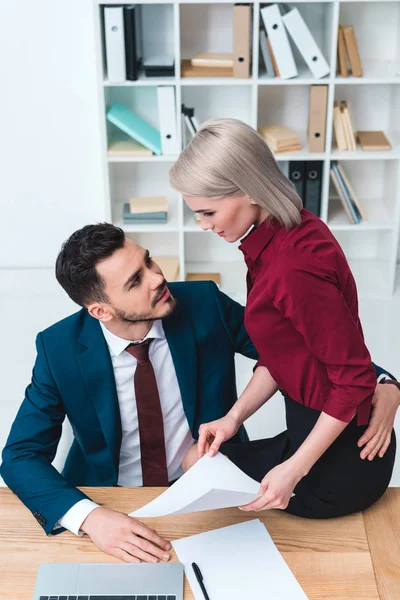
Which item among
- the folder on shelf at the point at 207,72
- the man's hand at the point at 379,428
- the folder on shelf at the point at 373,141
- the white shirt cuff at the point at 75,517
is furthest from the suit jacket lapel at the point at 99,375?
the folder on shelf at the point at 373,141

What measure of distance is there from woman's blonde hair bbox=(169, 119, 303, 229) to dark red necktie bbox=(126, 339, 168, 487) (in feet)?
1.76

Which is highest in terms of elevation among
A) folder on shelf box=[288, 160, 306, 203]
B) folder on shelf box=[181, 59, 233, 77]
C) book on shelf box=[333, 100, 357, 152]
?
folder on shelf box=[181, 59, 233, 77]

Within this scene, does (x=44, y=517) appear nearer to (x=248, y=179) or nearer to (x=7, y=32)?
(x=248, y=179)

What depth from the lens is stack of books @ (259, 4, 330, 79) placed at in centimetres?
358

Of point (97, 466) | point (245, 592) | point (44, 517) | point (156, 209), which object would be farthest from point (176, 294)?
point (156, 209)

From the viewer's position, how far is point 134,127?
Result: 3.86m

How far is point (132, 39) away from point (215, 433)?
244 cm

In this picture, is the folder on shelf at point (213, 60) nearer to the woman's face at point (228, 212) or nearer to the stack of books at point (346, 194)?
the stack of books at point (346, 194)

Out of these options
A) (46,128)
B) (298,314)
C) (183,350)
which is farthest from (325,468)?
(46,128)

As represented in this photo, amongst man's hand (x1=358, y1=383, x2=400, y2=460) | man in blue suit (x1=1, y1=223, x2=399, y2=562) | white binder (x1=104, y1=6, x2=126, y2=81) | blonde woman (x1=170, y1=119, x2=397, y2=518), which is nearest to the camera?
blonde woman (x1=170, y1=119, x2=397, y2=518)

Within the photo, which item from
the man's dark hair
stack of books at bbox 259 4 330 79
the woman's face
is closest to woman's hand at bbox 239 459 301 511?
the woman's face

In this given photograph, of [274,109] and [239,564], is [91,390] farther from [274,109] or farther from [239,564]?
[274,109]

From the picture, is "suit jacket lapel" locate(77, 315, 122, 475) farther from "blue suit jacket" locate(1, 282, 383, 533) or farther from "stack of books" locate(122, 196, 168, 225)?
"stack of books" locate(122, 196, 168, 225)

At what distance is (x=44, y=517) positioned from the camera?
61.2 inches
